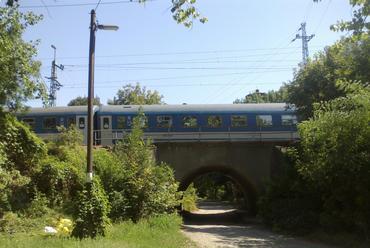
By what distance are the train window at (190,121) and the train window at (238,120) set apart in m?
2.79

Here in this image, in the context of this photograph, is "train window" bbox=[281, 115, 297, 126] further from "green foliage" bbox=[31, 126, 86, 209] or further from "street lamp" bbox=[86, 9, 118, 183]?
"street lamp" bbox=[86, 9, 118, 183]

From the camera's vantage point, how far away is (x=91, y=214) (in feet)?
51.5

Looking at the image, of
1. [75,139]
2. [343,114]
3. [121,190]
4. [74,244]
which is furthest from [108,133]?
[74,244]

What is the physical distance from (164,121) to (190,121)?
1.97m

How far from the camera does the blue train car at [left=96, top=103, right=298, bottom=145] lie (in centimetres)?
3750

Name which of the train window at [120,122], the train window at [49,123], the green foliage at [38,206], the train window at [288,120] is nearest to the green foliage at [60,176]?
the green foliage at [38,206]

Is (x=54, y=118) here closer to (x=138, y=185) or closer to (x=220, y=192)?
(x=138, y=185)

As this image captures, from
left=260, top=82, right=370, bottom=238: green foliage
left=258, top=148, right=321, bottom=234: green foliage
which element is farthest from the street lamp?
left=258, top=148, right=321, bottom=234: green foliage

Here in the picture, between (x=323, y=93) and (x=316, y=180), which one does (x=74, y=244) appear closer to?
(x=316, y=180)

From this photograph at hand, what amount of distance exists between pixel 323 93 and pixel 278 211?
7.83m

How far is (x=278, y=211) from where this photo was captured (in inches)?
1062

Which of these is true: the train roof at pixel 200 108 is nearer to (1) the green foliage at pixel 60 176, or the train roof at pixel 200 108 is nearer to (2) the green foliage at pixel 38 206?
(1) the green foliage at pixel 60 176

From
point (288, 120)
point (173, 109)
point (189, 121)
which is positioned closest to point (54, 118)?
point (173, 109)

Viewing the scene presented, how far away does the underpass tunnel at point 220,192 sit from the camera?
129ft
